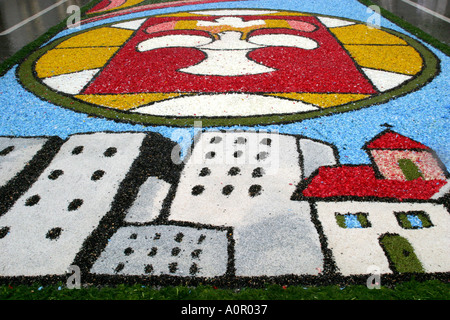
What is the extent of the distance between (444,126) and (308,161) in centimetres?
271

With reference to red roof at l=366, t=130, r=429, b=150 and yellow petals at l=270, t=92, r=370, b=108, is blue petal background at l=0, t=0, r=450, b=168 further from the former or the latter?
yellow petals at l=270, t=92, r=370, b=108

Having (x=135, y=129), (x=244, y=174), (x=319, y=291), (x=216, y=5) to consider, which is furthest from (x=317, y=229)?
(x=216, y=5)

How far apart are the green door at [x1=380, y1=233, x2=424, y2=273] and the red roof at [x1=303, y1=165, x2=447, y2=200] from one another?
0.76m

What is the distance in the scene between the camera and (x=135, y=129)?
654 centimetres

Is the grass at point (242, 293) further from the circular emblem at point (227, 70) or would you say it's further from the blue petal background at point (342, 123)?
the circular emblem at point (227, 70)

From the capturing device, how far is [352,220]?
4508 millimetres

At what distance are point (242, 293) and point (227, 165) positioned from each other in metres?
2.17

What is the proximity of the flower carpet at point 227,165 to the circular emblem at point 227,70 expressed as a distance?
0.18 feet

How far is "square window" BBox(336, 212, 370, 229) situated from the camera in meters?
4.43

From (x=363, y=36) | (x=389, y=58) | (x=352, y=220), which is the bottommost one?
(x=352, y=220)

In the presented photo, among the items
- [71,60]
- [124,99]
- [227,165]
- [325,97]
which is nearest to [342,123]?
[325,97]

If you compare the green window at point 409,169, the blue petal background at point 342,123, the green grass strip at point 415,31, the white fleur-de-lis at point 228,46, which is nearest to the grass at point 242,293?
the green window at point 409,169

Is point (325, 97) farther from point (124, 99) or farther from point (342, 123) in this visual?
point (124, 99)

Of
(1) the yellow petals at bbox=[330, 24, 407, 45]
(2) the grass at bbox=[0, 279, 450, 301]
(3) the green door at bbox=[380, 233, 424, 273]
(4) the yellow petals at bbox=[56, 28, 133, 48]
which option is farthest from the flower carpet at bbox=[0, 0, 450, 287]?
(4) the yellow petals at bbox=[56, 28, 133, 48]
